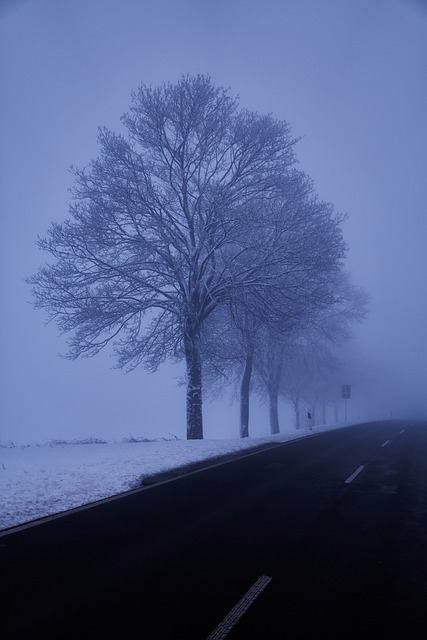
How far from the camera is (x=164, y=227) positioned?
1673 centimetres

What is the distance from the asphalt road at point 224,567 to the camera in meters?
3.35

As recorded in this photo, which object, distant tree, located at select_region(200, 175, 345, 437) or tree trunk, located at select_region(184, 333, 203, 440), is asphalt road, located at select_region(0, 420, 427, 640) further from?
distant tree, located at select_region(200, 175, 345, 437)

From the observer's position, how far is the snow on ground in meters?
6.76

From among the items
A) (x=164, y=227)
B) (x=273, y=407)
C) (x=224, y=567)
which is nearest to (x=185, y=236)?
(x=164, y=227)

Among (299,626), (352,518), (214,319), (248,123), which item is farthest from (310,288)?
(299,626)

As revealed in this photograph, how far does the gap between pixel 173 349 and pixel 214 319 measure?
309 centimetres

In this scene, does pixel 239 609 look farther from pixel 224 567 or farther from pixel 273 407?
pixel 273 407

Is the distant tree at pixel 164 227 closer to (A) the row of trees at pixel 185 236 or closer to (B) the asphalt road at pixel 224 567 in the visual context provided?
(A) the row of trees at pixel 185 236

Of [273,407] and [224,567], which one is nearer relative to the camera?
[224,567]

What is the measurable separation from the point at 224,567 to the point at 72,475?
16.9 feet

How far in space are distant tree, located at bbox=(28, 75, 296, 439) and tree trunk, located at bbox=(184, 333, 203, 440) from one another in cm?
4

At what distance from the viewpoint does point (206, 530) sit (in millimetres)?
5738

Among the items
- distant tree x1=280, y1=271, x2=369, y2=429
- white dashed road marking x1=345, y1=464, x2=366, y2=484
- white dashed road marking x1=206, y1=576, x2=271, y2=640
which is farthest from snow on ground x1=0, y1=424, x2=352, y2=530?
distant tree x1=280, y1=271, x2=369, y2=429

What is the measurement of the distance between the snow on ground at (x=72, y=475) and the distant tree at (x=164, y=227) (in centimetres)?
499
